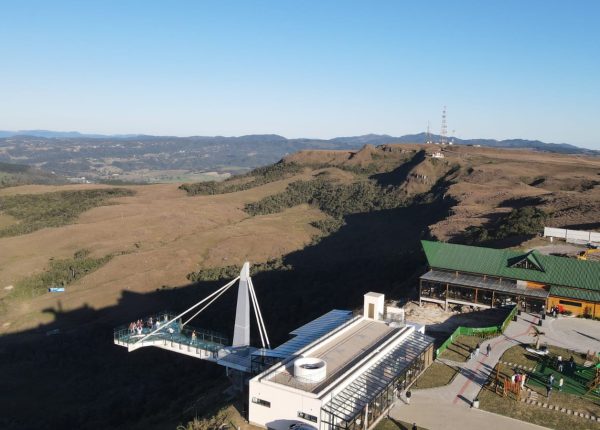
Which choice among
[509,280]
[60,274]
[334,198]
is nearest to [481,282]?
[509,280]

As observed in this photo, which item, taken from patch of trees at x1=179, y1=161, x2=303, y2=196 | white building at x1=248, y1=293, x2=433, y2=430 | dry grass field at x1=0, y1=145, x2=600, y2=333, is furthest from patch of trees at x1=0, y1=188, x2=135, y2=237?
white building at x1=248, y1=293, x2=433, y2=430

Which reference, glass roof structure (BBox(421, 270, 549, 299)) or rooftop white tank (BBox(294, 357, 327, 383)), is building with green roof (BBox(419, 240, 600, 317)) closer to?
glass roof structure (BBox(421, 270, 549, 299))

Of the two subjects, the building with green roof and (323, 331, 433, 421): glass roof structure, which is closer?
(323, 331, 433, 421): glass roof structure

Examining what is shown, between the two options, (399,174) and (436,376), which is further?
(399,174)

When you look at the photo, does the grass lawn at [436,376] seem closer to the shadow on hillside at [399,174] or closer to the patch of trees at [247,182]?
the shadow on hillside at [399,174]

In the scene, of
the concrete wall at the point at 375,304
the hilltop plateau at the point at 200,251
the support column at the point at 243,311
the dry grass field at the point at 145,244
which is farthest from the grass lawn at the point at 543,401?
the dry grass field at the point at 145,244

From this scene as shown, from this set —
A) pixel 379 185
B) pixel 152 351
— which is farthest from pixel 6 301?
pixel 379 185

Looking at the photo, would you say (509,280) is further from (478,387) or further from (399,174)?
(399,174)
